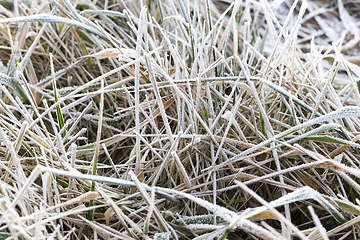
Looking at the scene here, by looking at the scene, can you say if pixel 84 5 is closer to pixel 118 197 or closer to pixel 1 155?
pixel 1 155

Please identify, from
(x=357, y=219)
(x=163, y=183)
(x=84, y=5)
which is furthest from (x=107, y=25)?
(x=357, y=219)

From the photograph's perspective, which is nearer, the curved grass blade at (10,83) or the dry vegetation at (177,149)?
the dry vegetation at (177,149)

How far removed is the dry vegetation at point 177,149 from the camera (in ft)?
1.56

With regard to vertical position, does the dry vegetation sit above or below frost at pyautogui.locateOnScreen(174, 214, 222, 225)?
above

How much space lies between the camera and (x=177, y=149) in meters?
0.63

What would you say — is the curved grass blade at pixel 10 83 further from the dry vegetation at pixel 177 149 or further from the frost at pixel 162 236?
the frost at pixel 162 236

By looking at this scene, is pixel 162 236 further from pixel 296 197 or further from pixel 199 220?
pixel 296 197

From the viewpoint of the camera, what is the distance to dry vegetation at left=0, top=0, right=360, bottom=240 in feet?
1.56

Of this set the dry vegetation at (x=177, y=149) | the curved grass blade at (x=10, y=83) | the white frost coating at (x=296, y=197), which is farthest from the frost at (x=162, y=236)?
the curved grass blade at (x=10, y=83)

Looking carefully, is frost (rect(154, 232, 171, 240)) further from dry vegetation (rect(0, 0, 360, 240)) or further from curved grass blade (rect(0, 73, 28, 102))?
curved grass blade (rect(0, 73, 28, 102))

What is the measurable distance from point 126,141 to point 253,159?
29 centimetres

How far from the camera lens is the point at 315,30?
4.37ft

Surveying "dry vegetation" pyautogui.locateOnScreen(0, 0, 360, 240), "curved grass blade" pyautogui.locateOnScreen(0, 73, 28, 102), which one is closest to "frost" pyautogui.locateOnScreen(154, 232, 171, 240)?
"dry vegetation" pyautogui.locateOnScreen(0, 0, 360, 240)

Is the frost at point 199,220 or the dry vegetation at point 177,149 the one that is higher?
the dry vegetation at point 177,149
